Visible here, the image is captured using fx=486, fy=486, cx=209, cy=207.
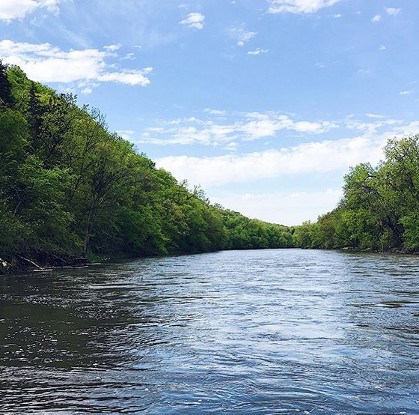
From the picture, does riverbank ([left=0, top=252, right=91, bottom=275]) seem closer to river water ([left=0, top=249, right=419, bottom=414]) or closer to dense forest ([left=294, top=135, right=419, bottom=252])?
river water ([left=0, top=249, right=419, bottom=414])

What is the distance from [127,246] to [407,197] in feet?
153

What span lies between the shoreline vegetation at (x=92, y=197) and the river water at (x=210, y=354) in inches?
830

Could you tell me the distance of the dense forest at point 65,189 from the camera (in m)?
39.8

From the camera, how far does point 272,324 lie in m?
14.7

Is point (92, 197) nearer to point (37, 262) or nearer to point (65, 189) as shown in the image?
point (65, 189)

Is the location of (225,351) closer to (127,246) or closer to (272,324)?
(272,324)

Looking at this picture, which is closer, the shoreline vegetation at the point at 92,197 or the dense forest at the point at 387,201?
the shoreline vegetation at the point at 92,197

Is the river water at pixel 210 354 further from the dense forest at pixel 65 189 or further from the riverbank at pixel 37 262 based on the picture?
the dense forest at pixel 65 189

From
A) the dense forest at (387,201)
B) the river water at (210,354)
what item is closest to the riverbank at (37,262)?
the river water at (210,354)

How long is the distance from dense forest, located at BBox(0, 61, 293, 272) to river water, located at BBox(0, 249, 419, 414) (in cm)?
2036

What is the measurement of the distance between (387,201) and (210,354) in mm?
80366

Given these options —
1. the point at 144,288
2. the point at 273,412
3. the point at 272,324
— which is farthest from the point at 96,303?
the point at 273,412

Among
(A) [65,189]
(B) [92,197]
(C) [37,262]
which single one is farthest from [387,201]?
(C) [37,262]

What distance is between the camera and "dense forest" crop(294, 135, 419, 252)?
3115 inches
